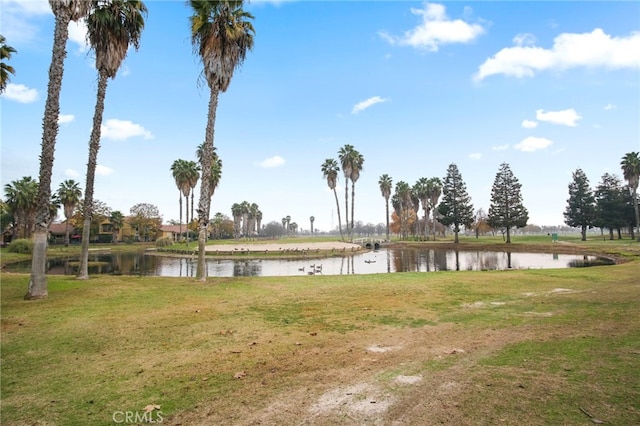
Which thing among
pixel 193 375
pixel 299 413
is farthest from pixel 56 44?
pixel 299 413

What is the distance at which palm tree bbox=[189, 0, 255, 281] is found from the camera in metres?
18.7

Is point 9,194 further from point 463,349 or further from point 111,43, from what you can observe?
point 463,349

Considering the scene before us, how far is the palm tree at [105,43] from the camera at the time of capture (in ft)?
61.0

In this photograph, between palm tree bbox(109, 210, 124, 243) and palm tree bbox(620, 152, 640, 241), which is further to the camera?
palm tree bbox(109, 210, 124, 243)

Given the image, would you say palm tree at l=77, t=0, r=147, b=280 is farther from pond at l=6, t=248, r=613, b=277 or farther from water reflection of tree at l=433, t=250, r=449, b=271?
water reflection of tree at l=433, t=250, r=449, b=271

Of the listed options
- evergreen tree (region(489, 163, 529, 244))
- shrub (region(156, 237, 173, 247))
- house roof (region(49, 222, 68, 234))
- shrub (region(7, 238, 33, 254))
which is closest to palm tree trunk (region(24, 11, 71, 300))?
shrub (region(7, 238, 33, 254))

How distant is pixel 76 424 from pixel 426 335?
6.92 meters

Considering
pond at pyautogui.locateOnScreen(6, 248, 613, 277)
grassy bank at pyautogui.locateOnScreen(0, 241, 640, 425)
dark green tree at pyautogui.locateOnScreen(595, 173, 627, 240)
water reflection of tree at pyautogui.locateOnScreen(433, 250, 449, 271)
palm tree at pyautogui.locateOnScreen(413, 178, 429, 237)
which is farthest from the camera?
palm tree at pyautogui.locateOnScreen(413, 178, 429, 237)

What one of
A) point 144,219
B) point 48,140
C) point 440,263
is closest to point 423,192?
point 440,263

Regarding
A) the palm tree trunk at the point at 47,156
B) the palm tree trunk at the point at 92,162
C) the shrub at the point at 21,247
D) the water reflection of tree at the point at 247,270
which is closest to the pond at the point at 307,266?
the water reflection of tree at the point at 247,270

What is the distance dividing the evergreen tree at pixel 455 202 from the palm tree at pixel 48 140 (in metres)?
84.8

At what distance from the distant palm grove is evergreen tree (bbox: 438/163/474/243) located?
0.25m

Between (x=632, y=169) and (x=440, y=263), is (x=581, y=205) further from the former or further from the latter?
(x=440, y=263)

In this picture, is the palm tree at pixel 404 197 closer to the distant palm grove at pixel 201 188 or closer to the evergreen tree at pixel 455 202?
the distant palm grove at pixel 201 188
